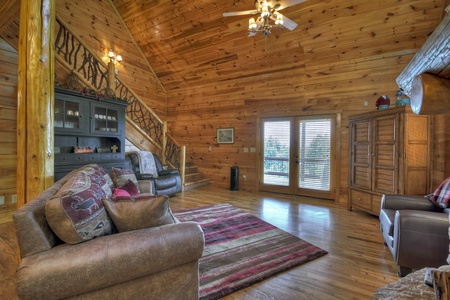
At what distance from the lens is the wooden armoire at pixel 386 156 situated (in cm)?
329

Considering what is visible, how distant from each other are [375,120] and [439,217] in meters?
2.19

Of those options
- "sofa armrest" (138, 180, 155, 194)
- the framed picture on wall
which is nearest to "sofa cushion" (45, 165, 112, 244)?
"sofa armrest" (138, 180, 155, 194)

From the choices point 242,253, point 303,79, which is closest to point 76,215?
point 242,253

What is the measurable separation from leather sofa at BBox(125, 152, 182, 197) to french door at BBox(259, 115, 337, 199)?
2232mm

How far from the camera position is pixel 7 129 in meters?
3.42

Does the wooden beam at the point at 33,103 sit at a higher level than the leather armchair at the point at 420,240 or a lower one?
higher

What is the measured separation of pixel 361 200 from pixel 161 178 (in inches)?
158

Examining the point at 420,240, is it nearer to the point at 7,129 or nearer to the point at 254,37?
the point at 254,37

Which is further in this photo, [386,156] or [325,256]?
[386,156]

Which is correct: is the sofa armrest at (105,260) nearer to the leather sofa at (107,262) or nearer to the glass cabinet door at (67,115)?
the leather sofa at (107,262)

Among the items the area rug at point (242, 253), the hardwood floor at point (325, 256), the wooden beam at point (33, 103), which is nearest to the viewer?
the hardwood floor at point (325, 256)

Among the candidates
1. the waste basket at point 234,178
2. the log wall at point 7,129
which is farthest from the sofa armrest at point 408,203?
the log wall at point 7,129

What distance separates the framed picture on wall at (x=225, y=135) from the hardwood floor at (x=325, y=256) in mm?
2080

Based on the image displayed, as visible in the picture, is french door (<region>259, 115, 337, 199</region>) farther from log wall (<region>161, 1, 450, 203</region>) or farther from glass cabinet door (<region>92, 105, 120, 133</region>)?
Answer: glass cabinet door (<region>92, 105, 120, 133</region>)
